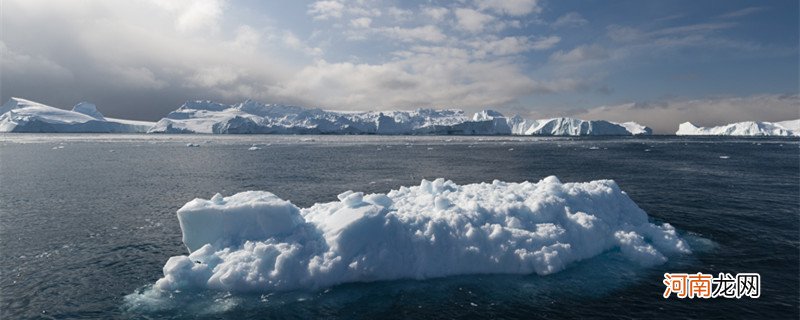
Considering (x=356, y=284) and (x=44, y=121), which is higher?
(x=44, y=121)

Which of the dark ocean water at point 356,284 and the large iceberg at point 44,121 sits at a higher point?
the large iceberg at point 44,121

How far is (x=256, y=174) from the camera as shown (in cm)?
4212

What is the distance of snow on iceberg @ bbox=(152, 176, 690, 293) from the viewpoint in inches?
516

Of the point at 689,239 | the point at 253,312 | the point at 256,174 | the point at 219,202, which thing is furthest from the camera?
the point at 256,174

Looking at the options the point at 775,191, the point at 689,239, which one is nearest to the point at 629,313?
the point at 689,239

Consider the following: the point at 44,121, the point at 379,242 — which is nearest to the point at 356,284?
the point at 379,242

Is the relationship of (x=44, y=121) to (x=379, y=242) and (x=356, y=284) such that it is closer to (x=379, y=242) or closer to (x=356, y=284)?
(x=379, y=242)

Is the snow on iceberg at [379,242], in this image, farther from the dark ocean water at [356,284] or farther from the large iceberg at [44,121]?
the large iceberg at [44,121]

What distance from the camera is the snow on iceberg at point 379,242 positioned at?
13109 millimetres

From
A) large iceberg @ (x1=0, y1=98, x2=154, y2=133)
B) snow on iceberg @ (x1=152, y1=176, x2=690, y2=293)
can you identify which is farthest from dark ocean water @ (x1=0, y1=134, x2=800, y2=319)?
large iceberg @ (x1=0, y1=98, x2=154, y2=133)

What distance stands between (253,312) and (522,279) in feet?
28.3

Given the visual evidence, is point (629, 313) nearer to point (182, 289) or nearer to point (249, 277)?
point (249, 277)

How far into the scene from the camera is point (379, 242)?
1421 cm

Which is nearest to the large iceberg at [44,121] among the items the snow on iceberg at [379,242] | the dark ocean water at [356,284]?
the dark ocean water at [356,284]
